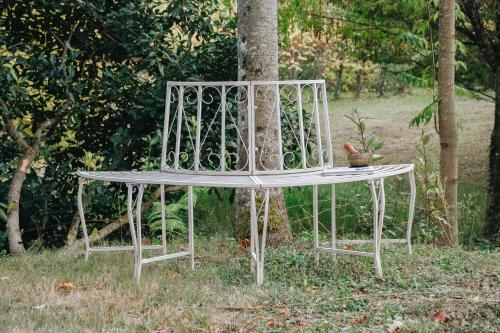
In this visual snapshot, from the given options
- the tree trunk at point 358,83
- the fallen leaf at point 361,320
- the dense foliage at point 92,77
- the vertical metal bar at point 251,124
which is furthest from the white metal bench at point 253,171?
the tree trunk at point 358,83

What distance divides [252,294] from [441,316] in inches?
41.6

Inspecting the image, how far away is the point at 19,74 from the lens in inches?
257

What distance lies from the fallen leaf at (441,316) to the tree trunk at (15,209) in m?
3.39

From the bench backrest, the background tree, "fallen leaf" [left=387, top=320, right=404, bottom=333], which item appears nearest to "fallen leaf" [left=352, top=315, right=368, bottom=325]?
"fallen leaf" [left=387, top=320, right=404, bottom=333]

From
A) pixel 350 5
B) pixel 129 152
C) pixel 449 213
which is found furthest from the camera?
pixel 350 5

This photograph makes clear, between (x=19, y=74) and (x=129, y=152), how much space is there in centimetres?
113

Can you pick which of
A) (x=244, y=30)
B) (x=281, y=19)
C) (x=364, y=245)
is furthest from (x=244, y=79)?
(x=281, y=19)

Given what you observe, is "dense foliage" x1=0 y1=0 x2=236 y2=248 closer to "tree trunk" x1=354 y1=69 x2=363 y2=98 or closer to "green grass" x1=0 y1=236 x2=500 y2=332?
"green grass" x1=0 y1=236 x2=500 y2=332

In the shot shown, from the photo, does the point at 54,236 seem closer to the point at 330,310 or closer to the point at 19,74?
the point at 19,74

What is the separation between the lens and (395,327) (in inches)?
147

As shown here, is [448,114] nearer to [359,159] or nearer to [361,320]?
[359,159]

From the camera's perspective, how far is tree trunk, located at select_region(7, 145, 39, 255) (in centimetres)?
604

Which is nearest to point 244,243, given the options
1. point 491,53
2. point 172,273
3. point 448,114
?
point 172,273

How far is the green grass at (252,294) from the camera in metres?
3.86
